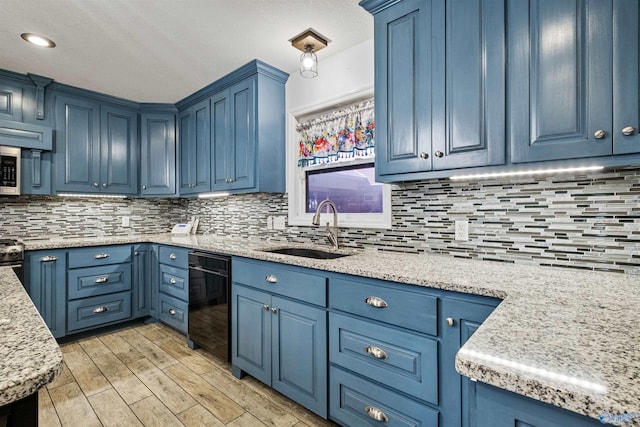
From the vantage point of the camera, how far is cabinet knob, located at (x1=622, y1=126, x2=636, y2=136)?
112 centimetres

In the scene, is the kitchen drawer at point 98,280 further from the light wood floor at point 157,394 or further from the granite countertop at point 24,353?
the granite countertop at point 24,353

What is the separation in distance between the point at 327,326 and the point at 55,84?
3.27 metres

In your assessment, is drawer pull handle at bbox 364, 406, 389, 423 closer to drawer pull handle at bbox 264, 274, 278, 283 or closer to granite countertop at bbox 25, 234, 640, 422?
granite countertop at bbox 25, 234, 640, 422

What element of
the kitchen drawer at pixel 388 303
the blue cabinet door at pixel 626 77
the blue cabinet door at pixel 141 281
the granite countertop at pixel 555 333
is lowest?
the blue cabinet door at pixel 141 281

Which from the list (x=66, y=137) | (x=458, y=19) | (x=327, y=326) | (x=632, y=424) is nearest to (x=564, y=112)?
(x=458, y=19)

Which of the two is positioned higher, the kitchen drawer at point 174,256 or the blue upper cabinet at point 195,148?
the blue upper cabinet at point 195,148

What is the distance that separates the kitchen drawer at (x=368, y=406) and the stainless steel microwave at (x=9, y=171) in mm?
2970

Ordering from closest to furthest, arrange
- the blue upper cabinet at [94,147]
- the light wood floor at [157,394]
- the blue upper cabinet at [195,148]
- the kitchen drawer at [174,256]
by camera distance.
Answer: the light wood floor at [157,394] → the kitchen drawer at [174,256] → the blue upper cabinet at [94,147] → the blue upper cabinet at [195,148]

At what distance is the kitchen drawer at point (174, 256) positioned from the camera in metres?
2.72

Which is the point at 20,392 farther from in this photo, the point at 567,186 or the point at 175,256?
the point at 175,256

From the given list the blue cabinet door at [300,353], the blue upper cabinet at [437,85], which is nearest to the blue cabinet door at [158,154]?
the blue cabinet door at [300,353]

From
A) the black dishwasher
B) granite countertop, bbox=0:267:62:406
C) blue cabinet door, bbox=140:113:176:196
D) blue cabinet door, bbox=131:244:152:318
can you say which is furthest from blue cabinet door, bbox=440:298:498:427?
blue cabinet door, bbox=140:113:176:196

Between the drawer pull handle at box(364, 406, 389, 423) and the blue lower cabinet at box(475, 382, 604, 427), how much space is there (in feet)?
3.01

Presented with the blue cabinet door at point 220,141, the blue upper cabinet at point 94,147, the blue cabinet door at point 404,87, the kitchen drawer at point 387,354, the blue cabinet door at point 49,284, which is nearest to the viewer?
the kitchen drawer at point 387,354
